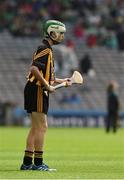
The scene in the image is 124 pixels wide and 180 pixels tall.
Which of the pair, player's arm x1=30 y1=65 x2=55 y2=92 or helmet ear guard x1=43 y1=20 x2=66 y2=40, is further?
helmet ear guard x1=43 y1=20 x2=66 y2=40

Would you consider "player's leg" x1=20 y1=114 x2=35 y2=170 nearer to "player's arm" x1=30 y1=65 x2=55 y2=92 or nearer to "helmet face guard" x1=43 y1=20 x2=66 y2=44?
"player's arm" x1=30 y1=65 x2=55 y2=92

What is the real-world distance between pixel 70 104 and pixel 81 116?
1667 mm

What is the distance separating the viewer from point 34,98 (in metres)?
15.6

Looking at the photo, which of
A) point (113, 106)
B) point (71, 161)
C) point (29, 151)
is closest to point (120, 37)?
point (113, 106)

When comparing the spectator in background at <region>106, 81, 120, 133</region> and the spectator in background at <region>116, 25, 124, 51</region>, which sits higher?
the spectator in background at <region>116, 25, 124, 51</region>

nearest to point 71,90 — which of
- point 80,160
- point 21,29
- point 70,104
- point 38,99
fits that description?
point 70,104

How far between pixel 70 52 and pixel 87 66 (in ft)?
3.83

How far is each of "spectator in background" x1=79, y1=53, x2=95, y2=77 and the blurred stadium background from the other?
0.08 m

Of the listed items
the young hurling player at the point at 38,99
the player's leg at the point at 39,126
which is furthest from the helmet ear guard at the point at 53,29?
the player's leg at the point at 39,126

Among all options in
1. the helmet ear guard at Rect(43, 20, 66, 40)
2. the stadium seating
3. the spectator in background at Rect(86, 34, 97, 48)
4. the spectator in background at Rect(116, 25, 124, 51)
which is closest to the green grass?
the helmet ear guard at Rect(43, 20, 66, 40)

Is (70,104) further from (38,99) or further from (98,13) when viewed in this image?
(38,99)

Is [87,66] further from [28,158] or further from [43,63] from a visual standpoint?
[43,63]

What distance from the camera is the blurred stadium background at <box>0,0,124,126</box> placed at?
46062 millimetres

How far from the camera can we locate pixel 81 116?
4594 cm
